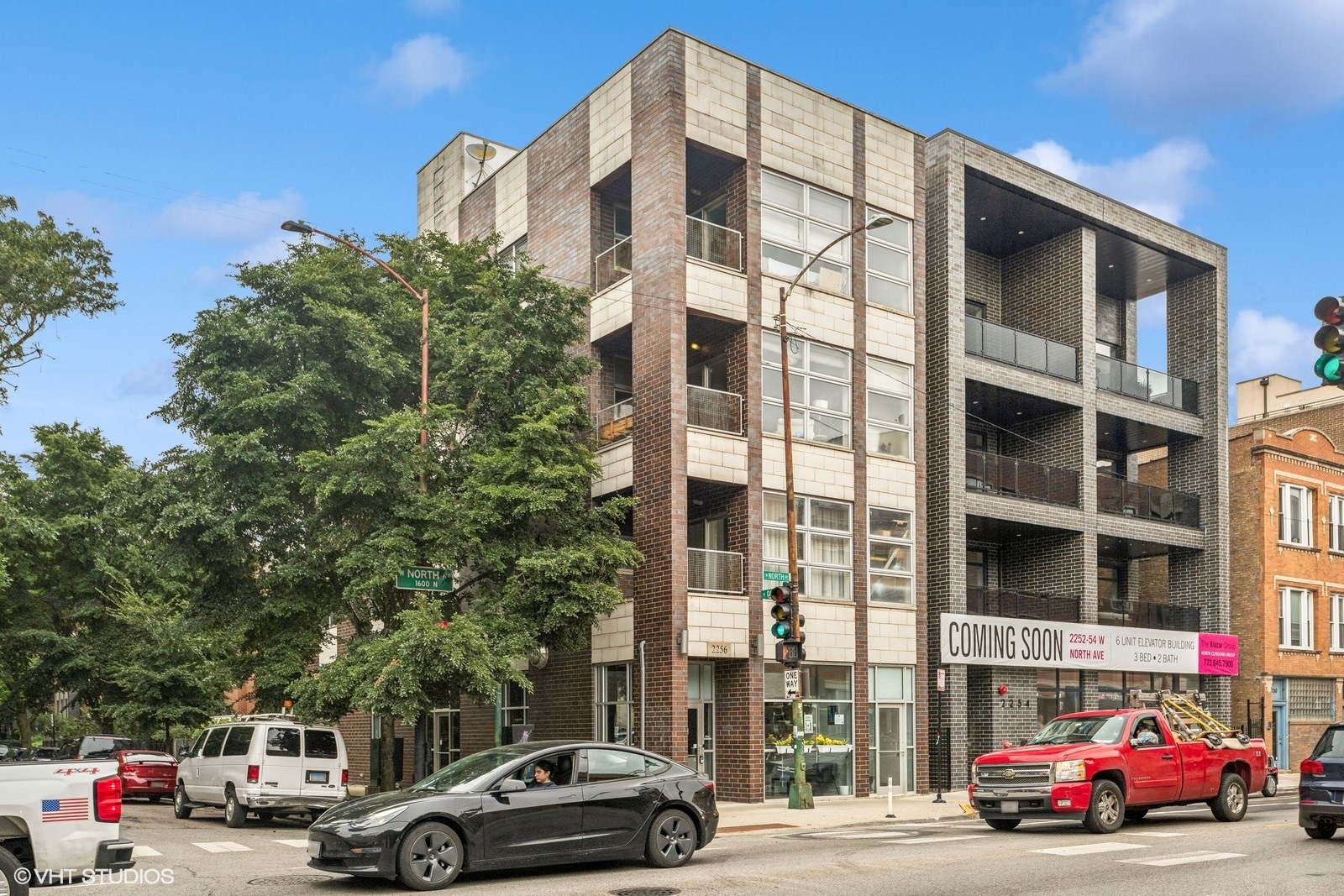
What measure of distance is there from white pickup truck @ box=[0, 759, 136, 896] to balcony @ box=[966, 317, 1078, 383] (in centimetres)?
2678

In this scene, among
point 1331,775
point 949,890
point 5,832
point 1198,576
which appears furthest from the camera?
point 1198,576

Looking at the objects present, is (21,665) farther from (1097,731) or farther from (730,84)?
(1097,731)

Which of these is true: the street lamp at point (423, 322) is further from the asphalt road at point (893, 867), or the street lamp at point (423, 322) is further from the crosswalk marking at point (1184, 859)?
the crosswalk marking at point (1184, 859)

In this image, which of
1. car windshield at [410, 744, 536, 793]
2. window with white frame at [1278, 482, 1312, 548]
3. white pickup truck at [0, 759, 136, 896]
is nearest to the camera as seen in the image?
white pickup truck at [0, 759, 136, 896]

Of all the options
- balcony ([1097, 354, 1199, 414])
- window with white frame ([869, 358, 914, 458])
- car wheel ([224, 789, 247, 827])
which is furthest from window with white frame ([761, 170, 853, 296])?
car wheel ([224, 789, 247, 827])

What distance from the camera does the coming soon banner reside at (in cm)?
3238

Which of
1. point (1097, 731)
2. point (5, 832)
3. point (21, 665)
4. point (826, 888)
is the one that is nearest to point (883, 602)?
point (1097, 731)

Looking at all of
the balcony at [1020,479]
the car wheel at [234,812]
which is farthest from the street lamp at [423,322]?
the balcony at [1020,479]

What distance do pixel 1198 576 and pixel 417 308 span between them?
80.7ft

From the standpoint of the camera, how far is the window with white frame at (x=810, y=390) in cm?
2936

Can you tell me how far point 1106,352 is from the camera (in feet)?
134

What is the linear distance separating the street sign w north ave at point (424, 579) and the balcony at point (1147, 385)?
2119 cm

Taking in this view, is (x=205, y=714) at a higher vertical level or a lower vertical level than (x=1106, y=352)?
lower

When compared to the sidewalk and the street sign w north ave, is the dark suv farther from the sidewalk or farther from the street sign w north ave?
the street sign w north ave
